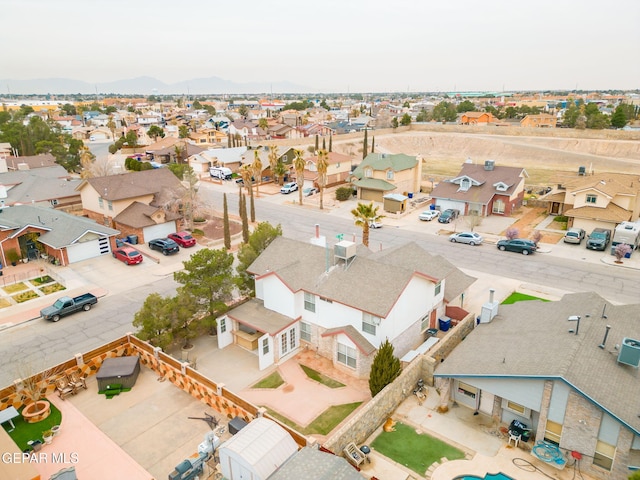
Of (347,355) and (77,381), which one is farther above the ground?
(347,355)

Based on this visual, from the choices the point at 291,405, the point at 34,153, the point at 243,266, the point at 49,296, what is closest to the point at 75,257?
the point at 49,296

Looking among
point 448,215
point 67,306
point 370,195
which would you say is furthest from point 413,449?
point 370,195

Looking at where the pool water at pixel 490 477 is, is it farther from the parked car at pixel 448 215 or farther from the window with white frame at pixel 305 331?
the parked car at pixel 448 215

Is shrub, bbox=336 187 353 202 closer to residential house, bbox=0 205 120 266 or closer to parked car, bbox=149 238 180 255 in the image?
parked car, bbox=149 238 180 255

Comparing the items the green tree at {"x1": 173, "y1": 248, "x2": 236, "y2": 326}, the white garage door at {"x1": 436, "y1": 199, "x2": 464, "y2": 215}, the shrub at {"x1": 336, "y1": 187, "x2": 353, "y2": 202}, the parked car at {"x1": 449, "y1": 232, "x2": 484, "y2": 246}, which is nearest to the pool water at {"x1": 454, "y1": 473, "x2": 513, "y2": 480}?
the green tree at {"x1": 173, "y1": 248, "x2": 236, "y2": 326}

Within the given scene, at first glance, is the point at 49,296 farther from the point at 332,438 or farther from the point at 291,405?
the point at 332,438

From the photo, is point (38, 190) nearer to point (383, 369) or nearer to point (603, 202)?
point (383, 369)
